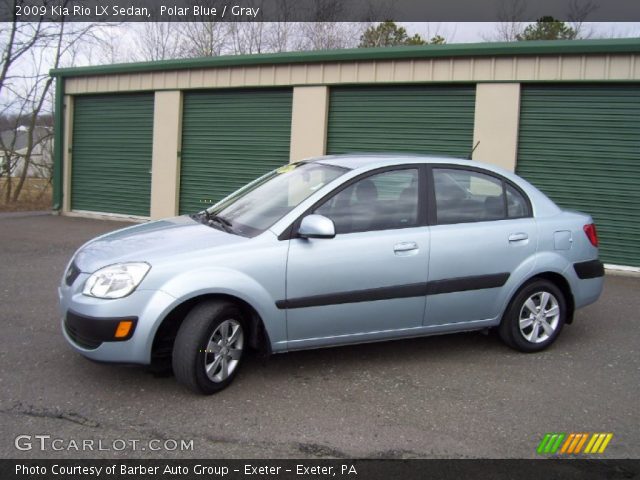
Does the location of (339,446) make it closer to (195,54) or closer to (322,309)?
(322,309)

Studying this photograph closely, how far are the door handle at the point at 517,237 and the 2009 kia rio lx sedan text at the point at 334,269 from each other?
16mm

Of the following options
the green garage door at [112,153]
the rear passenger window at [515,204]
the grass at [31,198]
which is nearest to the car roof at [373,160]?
the rear passenger window at [515,204]

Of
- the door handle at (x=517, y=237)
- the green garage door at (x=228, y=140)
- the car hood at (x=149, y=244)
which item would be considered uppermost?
the green garage door at (x=228, y=140)

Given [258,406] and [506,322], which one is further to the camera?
[506,322]

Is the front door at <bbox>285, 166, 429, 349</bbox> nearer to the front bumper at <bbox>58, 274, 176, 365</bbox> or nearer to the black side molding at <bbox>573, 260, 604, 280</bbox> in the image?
the front bumper at <bbox>58, 274, 176, 365</bbox>

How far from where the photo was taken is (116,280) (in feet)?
12.6

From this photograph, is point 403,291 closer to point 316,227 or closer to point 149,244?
point 316,227

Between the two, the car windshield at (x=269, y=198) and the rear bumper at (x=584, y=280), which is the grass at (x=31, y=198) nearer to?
the car windshield at (x=269, y=198)

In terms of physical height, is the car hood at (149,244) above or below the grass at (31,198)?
below

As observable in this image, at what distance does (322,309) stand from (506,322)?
1732 millimetres

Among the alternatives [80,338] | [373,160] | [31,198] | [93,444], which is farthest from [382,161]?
[31,198]

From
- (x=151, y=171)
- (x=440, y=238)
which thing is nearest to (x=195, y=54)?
(x=151, y=171)

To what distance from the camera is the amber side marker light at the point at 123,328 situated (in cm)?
375
